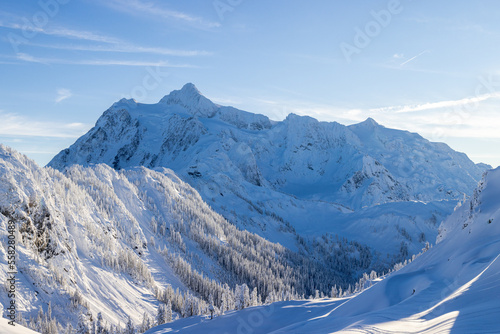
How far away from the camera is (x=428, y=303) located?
944 inches

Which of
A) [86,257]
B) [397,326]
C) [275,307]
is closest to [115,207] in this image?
[86,257]

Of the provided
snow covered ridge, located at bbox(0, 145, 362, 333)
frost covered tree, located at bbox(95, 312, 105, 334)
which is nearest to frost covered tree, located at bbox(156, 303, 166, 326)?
snow covered ridge, located at bbox(0, 145, 362, 333)

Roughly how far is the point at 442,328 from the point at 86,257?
243 ft

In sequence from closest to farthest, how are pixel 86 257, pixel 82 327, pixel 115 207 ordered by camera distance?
pixel 82 327 → pixel 86 257 → pixel 115 207

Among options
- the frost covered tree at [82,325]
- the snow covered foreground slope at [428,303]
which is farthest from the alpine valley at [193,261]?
the frost covered tree at [82,325]

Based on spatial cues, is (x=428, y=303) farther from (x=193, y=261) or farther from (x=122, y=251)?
(x=193, y=261)

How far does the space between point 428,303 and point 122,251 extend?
256 feet

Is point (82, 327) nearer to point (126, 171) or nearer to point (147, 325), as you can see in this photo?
point (147, 325)

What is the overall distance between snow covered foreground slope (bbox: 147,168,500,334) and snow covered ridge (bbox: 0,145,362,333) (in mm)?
12068

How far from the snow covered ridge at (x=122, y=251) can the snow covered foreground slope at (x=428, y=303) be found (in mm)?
12068

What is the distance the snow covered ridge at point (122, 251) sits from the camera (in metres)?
55.5

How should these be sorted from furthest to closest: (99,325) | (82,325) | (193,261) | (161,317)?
(193,261)
(161,317)
(99,325)
(82,325)

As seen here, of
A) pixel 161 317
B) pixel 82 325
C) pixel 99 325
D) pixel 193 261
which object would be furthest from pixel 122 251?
pixel 193 261

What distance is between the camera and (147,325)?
2312 inches
